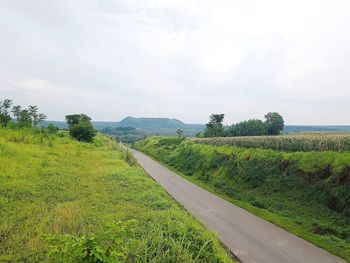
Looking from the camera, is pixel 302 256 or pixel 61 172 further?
pixel 61 172

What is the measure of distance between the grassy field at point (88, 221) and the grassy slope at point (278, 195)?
20.4 ft

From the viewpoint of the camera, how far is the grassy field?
5.34 meters

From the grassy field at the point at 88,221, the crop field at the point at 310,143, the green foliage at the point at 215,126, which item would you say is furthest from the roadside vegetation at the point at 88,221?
the green foliage at the point at 215,126

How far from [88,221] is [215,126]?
74.0m

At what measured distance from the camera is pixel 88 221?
10664mm

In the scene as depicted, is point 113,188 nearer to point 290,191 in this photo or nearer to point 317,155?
point 290,191

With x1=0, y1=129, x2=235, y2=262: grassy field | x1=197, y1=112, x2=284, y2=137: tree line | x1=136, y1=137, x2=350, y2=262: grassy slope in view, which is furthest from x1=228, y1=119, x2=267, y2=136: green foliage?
x1=0, y1=129, x2=235, y2=262: grassy field

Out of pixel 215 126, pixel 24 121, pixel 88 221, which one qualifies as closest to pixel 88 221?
pixel 88 221

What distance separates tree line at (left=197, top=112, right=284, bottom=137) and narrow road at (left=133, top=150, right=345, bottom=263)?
62804mm

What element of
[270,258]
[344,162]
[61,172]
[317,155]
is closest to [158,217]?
[270,258]

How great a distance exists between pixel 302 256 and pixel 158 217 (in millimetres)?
5784

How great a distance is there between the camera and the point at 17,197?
1315 cm

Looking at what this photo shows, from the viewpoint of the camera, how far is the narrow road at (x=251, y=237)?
38.8 feet

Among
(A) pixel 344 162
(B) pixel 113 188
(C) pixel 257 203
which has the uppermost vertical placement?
(A) pixel 344 162
